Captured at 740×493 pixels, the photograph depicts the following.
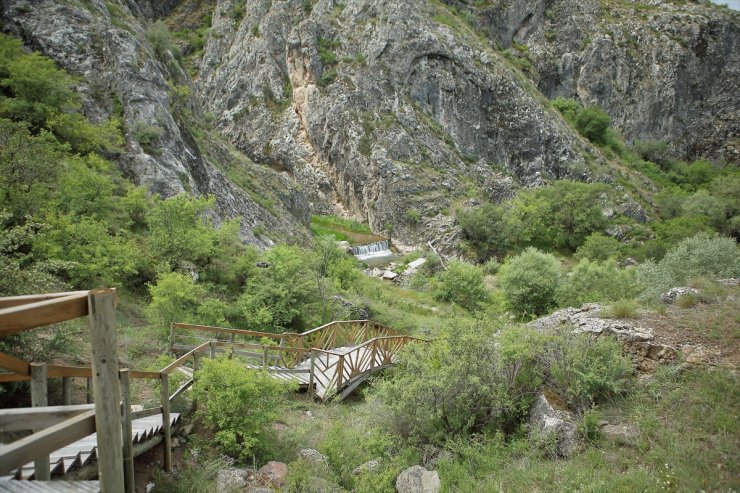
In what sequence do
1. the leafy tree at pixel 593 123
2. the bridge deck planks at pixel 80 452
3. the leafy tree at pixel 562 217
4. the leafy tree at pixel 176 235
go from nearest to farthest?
the bridge deck planks at pixel 80 452 < the leafy tree at pixel 176 235 < the leafy tree at pixel 562 217 < the leafy tree at pixel 593 123

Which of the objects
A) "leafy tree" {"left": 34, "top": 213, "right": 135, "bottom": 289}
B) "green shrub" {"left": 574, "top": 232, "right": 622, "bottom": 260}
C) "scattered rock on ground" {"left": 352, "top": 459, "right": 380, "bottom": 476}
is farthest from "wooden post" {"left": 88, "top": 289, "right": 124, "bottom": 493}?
"green shrub" {"left": 574, "top": 232, "right": 622, "bottom": 260}

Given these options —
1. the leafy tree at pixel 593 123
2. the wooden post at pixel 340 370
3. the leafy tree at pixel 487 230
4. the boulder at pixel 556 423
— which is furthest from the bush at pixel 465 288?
the leafy tree at pixel 593 123

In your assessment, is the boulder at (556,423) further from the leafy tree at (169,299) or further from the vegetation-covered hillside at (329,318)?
the leafy tree at (169,299)

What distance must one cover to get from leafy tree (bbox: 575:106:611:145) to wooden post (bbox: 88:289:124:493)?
57.5m

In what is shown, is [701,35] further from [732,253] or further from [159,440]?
[159,440]

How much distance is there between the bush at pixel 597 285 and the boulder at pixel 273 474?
606 inches

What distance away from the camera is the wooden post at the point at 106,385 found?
2689mm

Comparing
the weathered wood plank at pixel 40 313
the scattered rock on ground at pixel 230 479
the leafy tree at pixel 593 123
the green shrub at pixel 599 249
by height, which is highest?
the leafy tree at pixel 593 123

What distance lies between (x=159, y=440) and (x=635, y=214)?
4607cm

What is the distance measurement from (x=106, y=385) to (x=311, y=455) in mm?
4518

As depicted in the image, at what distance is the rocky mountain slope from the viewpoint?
40.8 meters

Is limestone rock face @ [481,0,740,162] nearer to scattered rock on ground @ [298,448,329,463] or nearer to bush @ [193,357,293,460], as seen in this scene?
scattered rock on ground @ [298,448,329,463]

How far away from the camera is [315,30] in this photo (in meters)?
44.2

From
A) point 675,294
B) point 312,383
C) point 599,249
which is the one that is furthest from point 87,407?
point 599,249
